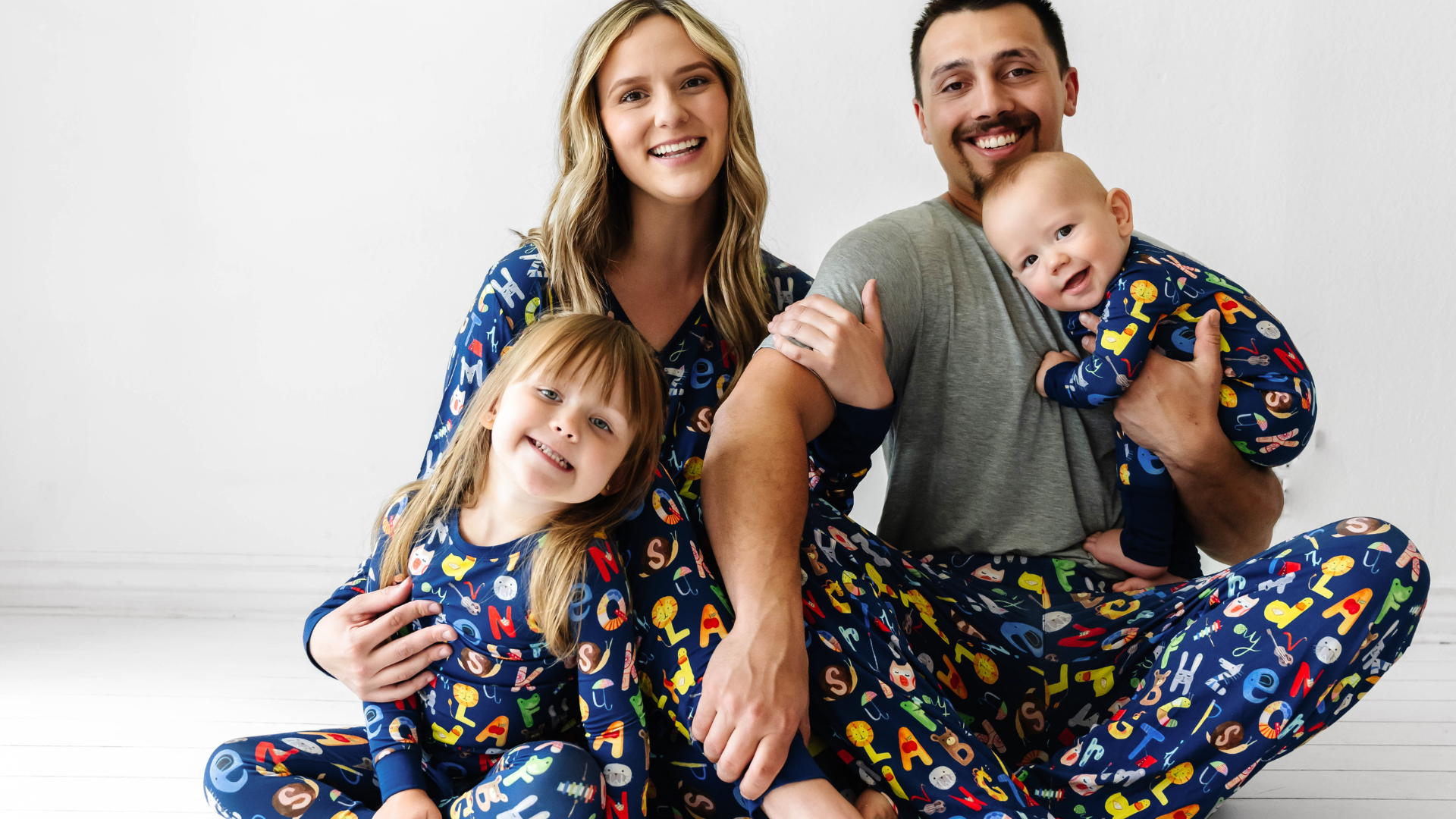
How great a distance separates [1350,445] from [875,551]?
1.68 meters

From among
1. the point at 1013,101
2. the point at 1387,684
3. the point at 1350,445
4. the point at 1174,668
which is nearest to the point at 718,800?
the point at 1174,668

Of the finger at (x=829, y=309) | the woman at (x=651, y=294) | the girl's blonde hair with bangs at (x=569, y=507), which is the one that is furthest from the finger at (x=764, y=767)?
the finger at (x=829, y=309)

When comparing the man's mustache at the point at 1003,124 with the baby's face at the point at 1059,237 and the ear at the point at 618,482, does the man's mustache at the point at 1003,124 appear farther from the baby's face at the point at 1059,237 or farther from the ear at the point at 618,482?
the ear at the point at 618,482

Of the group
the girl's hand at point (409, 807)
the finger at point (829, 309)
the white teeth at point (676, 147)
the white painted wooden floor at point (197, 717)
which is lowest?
the white painted wooden floor at point (197, 717)

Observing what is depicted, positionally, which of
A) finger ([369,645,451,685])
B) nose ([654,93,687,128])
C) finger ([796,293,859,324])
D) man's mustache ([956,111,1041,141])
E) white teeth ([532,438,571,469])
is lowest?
finger ([369,645,451,685])

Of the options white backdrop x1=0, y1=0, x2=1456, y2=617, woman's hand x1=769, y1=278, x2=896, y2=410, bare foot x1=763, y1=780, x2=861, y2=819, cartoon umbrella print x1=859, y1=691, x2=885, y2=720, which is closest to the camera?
bare foot x1=763, y1=780, x2=861, y2=819

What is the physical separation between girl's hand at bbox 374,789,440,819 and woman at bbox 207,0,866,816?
7 centimetres

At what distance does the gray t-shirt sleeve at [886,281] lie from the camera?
1771mm

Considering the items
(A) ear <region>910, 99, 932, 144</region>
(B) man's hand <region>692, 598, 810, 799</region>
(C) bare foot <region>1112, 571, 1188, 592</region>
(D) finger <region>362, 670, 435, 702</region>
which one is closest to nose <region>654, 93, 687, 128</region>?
(A) ear <region>910, 99, 932, 144</region>

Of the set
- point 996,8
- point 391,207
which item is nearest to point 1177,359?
point 996,8

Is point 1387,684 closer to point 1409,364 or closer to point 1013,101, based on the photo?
point 1409,364

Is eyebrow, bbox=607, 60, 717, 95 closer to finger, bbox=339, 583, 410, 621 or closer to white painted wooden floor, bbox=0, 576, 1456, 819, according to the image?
finger, bbox=339, 583, 410, 621

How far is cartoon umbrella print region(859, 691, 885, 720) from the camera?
1.47 m

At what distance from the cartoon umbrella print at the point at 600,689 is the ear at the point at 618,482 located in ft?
0.84
